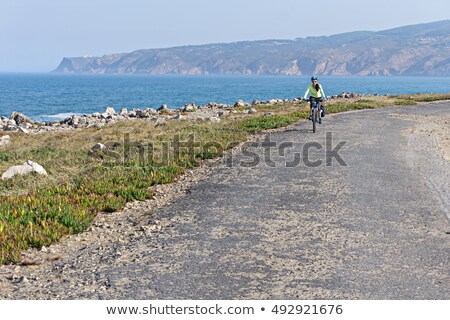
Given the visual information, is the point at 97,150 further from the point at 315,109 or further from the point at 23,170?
the point at 315,109

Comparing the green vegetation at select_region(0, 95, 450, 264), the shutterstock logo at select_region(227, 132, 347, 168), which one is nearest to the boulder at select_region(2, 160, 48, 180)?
the green vegetation at select_region(0, 95, 450, 264)

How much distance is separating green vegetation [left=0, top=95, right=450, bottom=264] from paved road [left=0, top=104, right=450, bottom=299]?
1264mm

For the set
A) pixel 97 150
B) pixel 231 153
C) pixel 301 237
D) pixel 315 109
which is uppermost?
pixel 315 109

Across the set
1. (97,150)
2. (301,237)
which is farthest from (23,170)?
(301,237)

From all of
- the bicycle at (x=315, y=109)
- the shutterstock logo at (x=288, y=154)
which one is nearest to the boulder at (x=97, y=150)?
the shutterstock logo at (x=288, y=154)

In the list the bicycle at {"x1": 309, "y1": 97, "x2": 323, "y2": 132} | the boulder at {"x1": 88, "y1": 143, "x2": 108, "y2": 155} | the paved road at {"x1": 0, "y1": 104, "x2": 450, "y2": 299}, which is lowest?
the paved road at {"x1": 0, "y1": 104, "x2": 450, "y2": 299}

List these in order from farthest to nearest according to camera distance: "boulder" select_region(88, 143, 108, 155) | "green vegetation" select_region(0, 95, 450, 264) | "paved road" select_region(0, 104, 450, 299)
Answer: "boulder" select_region(88, 143, 108, 155) < "green vegetation" select_region(0, 95, 450, 264) < "paved road" select_region(0, 104, 450, 299)

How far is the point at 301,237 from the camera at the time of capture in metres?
8.54

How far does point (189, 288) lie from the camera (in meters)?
6.45

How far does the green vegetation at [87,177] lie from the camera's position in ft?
28.6

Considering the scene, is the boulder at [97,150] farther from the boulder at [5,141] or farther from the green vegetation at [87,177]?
the boulder at [5,141]

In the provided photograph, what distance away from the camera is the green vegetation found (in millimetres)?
8730

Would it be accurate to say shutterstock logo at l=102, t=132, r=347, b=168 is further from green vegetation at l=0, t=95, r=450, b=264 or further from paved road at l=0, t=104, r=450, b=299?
paved road at l=0, t=104, r=450, b=299

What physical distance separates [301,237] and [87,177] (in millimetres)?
6690
